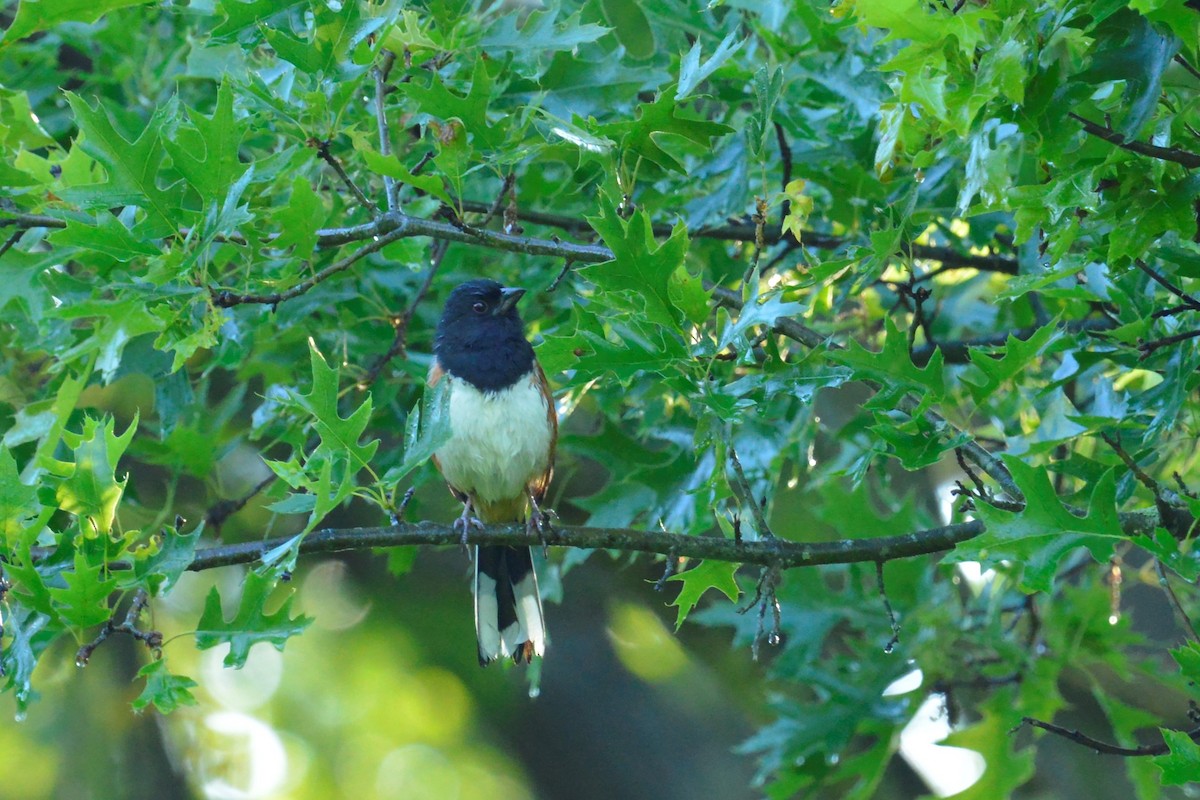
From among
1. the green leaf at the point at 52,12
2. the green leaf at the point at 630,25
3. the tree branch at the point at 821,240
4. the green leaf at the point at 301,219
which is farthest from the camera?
the green leaf at the point at 630,25

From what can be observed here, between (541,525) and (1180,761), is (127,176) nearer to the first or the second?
(541,525)

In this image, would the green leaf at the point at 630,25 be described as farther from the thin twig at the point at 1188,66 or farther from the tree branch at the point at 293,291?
the thin twig at the point at 1188,66

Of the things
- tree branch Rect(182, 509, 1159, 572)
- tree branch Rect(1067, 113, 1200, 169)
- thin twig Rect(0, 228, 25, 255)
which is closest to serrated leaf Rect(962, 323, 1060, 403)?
tree branch Rect(182, 509, 1159, 572)

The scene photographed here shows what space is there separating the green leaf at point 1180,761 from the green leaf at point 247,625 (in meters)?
1.78

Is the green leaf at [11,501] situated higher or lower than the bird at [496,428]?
higher

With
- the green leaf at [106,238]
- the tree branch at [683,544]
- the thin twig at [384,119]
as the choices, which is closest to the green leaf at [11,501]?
the tree branch at [683,544]

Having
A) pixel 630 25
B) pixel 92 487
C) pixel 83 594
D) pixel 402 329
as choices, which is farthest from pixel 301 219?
pixel 630 25

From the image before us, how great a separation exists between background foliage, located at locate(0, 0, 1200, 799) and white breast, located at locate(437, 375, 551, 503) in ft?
0.61

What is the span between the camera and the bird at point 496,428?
423 centimetres

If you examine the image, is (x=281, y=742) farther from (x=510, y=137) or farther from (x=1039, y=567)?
(x=1039, y=567)

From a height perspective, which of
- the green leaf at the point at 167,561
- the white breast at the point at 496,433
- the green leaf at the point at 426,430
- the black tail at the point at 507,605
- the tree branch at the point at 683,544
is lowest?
the black tail at the point at 507,605

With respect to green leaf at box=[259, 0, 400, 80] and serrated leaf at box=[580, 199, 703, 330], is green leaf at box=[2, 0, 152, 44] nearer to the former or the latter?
green leaf at box=[259, 0, 400, 80]

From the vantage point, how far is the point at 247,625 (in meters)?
2.78

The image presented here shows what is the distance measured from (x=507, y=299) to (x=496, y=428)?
469 mm
